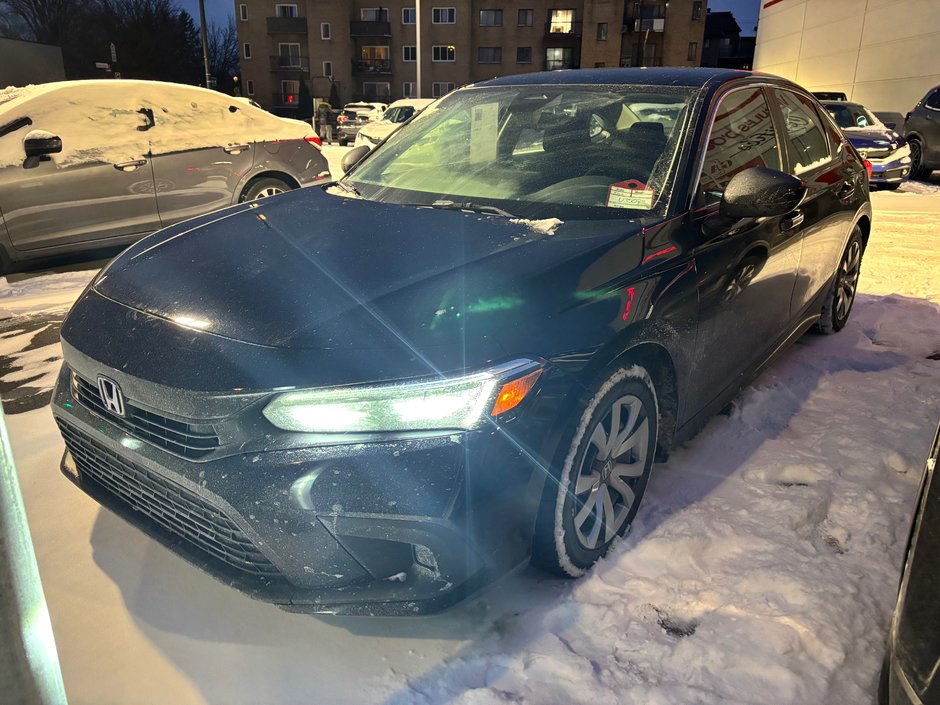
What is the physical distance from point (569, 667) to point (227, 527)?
105 centimetres

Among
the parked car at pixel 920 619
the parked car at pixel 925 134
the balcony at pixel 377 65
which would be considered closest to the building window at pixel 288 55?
the balcony at pixel 377 65

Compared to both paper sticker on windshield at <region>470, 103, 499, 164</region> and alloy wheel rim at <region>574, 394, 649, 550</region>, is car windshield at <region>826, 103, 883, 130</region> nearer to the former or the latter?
paper sticker on windshield at <region>470, 103, 499, 164</region>

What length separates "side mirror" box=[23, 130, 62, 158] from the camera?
545 centimetres

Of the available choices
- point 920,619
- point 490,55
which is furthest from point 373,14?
point 920,619

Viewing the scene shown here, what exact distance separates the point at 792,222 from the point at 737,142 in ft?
1.87

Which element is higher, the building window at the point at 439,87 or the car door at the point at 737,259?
the building window at the point at 439,87

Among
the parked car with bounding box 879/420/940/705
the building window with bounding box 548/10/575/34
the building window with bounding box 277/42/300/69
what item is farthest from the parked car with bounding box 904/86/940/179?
the building window with bounding box 277/42/300/69

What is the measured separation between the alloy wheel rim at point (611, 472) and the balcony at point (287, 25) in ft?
171

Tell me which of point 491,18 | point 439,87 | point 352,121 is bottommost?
point 352,121

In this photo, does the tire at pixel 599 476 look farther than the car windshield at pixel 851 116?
No

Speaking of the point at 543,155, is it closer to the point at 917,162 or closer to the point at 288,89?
the point at 917,162

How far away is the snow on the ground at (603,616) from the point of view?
6.32 feet

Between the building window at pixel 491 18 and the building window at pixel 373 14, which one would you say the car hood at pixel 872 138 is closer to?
the building window at pixel 491 18

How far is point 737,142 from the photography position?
3.01 meters
